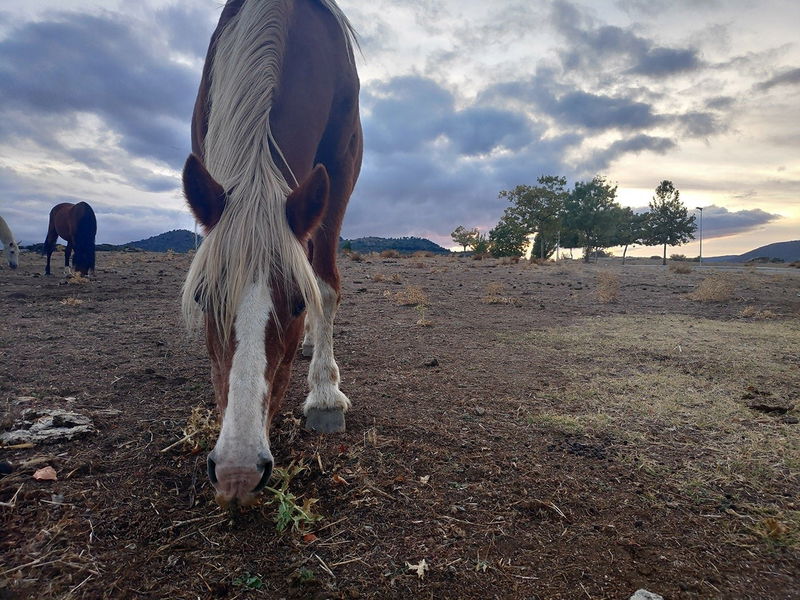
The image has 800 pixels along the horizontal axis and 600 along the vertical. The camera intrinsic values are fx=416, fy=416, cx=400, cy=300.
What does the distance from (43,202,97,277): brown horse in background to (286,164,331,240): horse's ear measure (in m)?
14.9

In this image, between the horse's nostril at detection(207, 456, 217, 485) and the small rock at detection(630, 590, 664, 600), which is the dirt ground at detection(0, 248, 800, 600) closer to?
the small rock at detection(630, 590, 664, 600)

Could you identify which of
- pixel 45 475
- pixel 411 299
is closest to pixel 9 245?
pixel 411 299

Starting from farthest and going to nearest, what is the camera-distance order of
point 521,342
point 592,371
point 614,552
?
point 521,342 → point 592,371 → point 614,552

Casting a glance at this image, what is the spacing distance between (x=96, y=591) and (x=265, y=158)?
2.26m

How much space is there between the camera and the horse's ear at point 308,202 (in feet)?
7.84

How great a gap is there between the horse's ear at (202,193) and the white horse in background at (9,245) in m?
22.5

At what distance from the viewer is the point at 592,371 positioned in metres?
4.56

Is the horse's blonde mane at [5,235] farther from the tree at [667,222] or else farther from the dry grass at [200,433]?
the tree at [667,222]

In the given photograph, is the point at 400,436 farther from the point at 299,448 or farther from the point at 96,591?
the point at 96,591

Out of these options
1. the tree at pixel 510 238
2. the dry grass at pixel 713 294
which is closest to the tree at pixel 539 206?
the tree at pixel 510 238

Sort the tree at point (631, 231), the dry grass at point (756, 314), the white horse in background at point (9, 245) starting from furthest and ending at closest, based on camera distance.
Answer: the tree at point (631, 231) → the white horse in background at point (9, 245) → the dry grass at point (756, 314)

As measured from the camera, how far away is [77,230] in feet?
48.3

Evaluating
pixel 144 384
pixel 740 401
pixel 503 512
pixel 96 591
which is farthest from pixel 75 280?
pixel 740 401

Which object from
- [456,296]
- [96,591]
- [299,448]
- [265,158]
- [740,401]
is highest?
[265,158]
